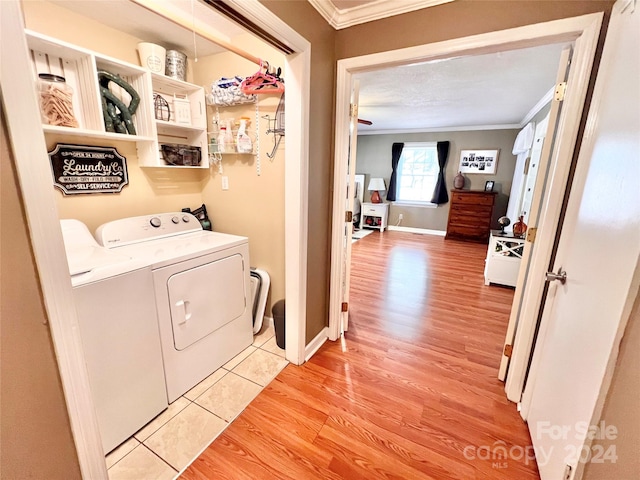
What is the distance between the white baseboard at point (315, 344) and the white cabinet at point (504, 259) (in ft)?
8.12

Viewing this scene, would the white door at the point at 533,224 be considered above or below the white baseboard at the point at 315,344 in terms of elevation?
above

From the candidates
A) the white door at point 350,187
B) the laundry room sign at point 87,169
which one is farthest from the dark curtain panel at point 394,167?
the laundry room sign at point 87,169

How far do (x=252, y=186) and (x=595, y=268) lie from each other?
2096 mm

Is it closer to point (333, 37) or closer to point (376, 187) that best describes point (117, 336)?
point (333, 37)

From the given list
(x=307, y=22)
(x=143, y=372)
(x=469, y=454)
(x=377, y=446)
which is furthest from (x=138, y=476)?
(x=307, y=22)

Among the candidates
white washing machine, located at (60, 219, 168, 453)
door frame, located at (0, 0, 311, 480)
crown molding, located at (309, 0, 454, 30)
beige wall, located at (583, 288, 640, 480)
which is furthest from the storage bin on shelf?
beige wall, located at (583, 288, 640, 480)

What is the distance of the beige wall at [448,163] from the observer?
220 inches

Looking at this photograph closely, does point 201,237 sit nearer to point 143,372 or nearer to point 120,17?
point 143,372

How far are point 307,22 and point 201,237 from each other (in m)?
1.53

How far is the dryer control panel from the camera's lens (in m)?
1.70

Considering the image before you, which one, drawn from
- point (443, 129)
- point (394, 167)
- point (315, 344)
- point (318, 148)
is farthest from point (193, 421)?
point (443, 129)

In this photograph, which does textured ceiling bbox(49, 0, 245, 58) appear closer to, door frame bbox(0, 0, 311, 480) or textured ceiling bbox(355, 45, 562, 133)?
door frame bbox(0, 0, 311, 480)

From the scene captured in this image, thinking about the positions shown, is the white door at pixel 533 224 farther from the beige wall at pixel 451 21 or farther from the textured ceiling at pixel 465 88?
the textured ceiling at pixel 465 88

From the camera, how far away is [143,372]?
1435mm
